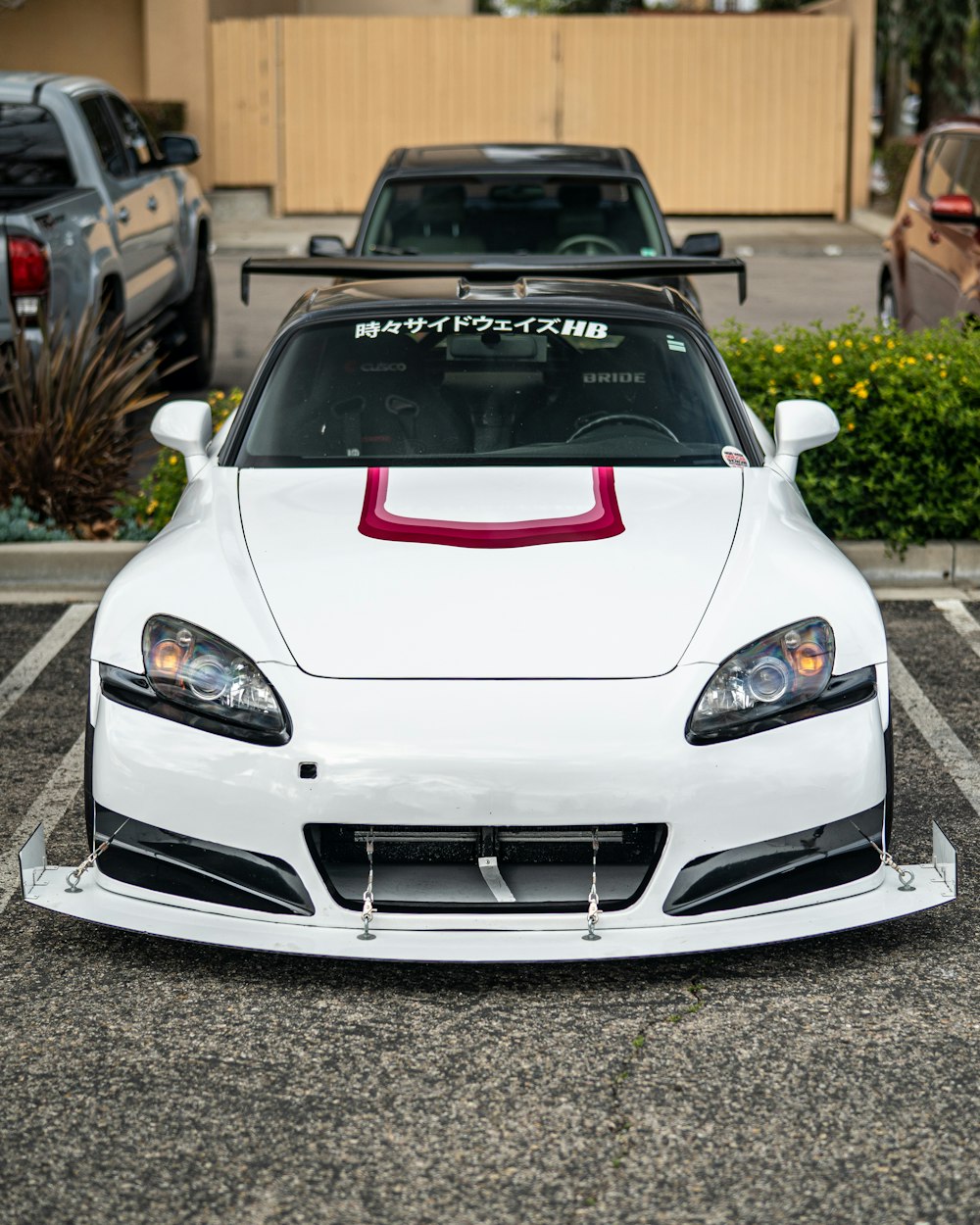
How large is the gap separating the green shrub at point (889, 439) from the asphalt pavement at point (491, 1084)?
11.2 feet

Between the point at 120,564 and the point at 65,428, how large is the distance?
0.71m

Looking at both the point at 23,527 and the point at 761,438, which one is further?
the point at 23,527

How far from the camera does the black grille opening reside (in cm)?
360

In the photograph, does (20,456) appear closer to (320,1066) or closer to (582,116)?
(320,1066)

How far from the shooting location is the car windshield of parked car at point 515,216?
29.8 ft

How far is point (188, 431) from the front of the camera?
17.2ft

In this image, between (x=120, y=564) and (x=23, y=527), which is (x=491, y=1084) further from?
(x=23, y=527)

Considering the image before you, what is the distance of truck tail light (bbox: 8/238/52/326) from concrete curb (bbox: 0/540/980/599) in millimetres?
1324

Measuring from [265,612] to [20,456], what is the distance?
14.3 feet

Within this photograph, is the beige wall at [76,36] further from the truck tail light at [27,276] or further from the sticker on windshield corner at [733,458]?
the sticker on windshield corner at [733,458]

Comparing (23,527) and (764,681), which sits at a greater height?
(764,681)

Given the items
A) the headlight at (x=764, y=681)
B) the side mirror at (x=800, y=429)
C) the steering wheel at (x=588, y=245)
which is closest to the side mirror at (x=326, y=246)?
the steering wheel at (x=588, y=245)

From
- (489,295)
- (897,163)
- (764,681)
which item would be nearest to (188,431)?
(489,295)

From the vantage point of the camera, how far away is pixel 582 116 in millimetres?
22984
